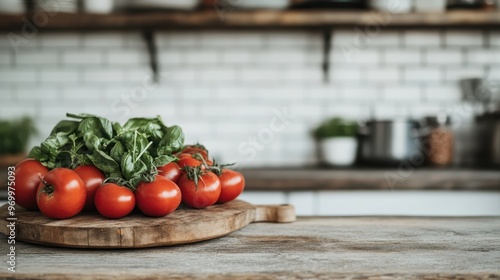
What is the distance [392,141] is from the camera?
2.68 m

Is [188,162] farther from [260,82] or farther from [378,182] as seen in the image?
[260,82]

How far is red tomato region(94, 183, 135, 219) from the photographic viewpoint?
43.7 inches

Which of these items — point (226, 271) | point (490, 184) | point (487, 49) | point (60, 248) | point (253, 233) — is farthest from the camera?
point (487, 49)

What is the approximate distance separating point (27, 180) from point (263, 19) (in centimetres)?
176

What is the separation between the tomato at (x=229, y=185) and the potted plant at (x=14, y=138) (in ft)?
6.05

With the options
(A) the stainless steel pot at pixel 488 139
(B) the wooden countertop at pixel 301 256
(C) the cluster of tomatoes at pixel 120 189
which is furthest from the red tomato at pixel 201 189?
(A) the stainless steel pot at pixel 488 139

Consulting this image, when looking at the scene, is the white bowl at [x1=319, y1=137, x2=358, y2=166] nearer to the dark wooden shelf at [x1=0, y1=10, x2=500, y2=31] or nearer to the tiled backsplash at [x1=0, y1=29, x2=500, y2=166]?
the tiled backsplash at [x1=0, y1=29, x2=500, y2=166]

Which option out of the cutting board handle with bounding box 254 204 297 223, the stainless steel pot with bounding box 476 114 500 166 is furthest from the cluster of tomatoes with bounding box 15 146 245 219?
the stainless steel pot with bounding box 476 114 500 166

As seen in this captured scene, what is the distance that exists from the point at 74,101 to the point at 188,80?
710 millimetres

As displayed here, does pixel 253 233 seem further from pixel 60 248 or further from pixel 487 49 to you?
pixel 487 49

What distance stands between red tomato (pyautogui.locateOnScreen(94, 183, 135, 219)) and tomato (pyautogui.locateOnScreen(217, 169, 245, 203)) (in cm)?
28

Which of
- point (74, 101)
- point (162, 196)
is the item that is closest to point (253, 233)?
point (162, 196)

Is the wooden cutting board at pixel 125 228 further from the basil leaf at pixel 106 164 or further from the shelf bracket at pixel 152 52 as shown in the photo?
the shelf bracket at pixel 152 52

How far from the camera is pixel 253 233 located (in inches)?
49.9
